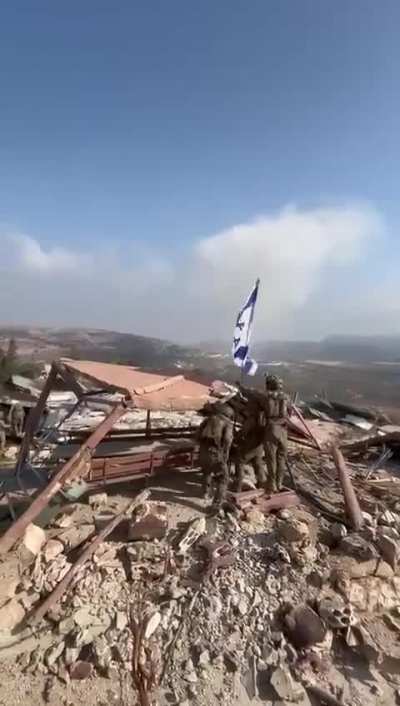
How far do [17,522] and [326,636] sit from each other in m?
4.21

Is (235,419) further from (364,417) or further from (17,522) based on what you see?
(364,417)

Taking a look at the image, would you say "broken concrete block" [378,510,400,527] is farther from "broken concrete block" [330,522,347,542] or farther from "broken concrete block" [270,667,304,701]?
"broken concrete block" [270,667,304,701]

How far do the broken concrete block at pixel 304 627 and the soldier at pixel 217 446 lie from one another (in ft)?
6.30

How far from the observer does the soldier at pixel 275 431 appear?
726 centimetres

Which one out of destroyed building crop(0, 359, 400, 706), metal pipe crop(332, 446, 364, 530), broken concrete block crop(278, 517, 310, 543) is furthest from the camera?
metal pipe crop(332, 446, 364, 530)

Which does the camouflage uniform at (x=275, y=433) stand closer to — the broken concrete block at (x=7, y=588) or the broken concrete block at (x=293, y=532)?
the broken concrete block at (x=293, y=532)

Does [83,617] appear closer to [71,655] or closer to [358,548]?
[71,655]

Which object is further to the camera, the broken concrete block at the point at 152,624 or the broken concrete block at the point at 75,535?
the broken concrete block at the point at 75,535

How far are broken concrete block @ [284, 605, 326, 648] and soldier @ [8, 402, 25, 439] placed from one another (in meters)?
11.1

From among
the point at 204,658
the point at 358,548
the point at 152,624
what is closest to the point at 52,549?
the point at 152,624

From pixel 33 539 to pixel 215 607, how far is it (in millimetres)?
2606

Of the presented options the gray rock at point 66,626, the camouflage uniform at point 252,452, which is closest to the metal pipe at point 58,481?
the gray rock at point 66,626

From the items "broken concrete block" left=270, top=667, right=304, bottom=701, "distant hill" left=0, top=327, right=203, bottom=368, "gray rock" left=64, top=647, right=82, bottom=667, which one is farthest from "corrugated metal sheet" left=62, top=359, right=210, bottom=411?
"distant hill" left=0, top=327, right=203, bottom=368

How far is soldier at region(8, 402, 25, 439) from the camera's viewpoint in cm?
1431
